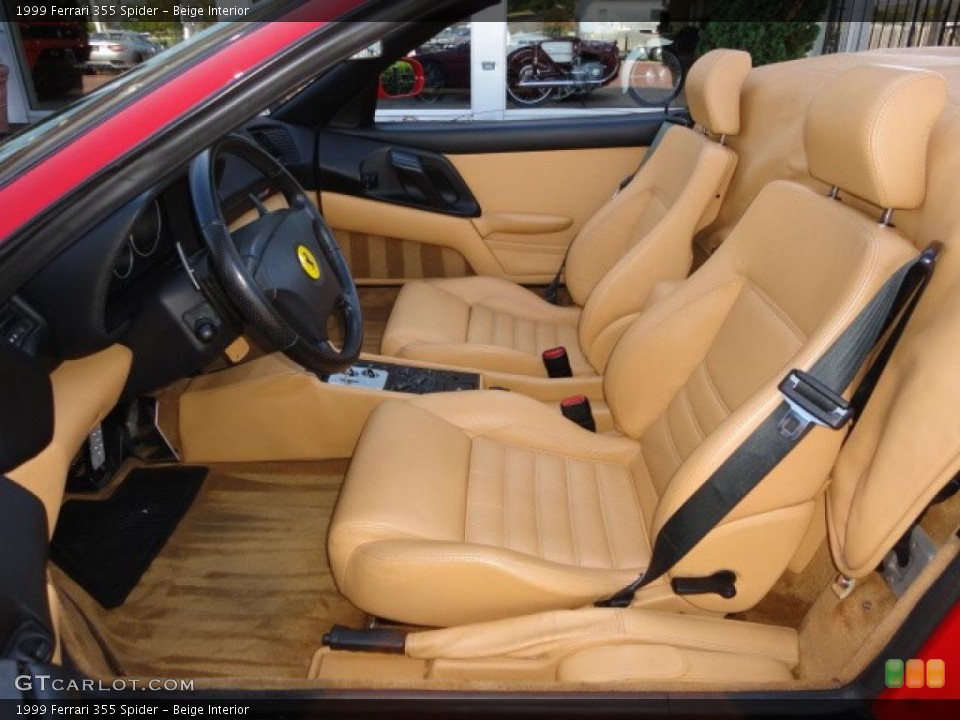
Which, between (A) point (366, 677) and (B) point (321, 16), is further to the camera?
(A) point (366, 677)

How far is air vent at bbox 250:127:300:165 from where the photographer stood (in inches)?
108

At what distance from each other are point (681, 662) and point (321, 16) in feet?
3.45

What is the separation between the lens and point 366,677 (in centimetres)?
125

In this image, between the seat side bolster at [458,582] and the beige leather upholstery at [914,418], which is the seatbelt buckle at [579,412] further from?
the beige leather upholstery at [914,418]

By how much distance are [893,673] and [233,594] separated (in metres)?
1.35

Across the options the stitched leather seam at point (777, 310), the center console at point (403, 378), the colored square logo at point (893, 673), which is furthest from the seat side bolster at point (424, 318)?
the colored square logo at point (893, 673)

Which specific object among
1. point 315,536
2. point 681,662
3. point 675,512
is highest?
point 675,512

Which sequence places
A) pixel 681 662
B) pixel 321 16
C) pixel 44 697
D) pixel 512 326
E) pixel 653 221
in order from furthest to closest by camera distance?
pixel 512 326, pixel 653 221, pixel 681 662, pixel 321 16, pixel 44 697

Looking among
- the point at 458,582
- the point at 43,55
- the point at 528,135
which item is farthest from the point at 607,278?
the point at 43,55

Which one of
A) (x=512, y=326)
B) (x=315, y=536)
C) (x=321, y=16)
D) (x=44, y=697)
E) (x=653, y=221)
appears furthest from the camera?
(x=512, y=326)

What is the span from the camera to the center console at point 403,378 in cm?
204

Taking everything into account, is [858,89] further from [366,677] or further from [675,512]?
[366,677]

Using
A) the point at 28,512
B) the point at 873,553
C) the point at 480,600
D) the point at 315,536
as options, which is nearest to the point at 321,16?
the point at 28,512

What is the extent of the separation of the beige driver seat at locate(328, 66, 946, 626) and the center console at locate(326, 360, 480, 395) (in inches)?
11.0
